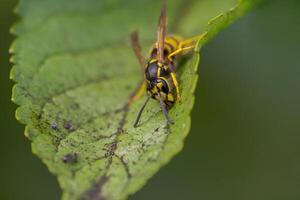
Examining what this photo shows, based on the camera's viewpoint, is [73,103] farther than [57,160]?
Yes

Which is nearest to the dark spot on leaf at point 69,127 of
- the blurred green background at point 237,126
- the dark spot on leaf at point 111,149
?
the dark spot on leaf at point 111,149

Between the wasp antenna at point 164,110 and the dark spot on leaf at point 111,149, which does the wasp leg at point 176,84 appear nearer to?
the wasp antenna at point 164,110

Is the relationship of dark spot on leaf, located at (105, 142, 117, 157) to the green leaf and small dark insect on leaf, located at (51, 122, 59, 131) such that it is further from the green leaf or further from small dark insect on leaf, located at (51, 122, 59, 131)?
small dark insect on leaf, located at (51, 122, 59, 131)

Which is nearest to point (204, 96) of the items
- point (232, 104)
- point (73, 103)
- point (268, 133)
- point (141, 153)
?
point (232, 104)

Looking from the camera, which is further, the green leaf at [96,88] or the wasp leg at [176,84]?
the wasp leg at [176,84]

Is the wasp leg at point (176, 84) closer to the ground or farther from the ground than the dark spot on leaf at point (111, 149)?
farther from the ground

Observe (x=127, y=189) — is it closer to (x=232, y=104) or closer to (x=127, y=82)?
(x=127, y=82)
